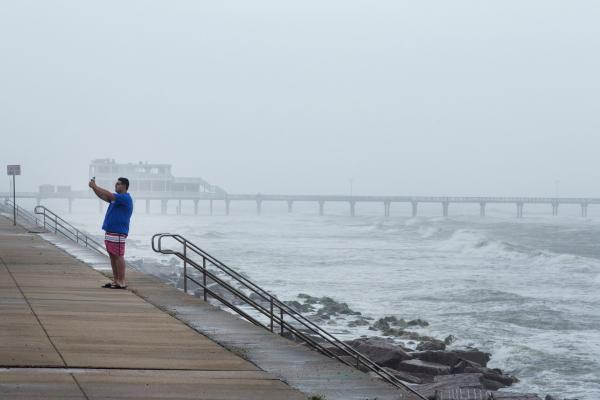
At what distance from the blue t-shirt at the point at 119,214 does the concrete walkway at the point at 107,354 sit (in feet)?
3.18

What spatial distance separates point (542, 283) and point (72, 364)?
36.7 m

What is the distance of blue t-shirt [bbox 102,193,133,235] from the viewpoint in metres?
14.4

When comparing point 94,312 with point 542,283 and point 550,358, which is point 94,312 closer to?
point 550,358

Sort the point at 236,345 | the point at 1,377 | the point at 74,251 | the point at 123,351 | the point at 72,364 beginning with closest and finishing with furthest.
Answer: the point at 1,377, the point at 72,364, the point at 123,351, the point at 236,345, the point at 74,251

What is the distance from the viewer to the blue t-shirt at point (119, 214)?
14.4 metres

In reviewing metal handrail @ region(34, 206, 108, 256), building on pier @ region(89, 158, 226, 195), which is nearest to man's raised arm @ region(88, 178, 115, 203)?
metal handrail @ region(34, 206, 108, 256)

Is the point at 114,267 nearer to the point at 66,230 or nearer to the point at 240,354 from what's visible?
the point at 240,354

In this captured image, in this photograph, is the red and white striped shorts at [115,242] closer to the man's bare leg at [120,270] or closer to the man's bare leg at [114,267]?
the man's bare leg at [114,267]

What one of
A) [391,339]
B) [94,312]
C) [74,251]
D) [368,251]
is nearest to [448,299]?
[391,339]

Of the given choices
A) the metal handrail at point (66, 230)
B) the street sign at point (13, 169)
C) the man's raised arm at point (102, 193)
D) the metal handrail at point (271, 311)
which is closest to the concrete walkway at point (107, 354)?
the metal handrail at point (271, 311)

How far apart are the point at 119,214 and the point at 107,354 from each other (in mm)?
4685

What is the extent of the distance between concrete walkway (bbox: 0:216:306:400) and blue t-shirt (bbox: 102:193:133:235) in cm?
97

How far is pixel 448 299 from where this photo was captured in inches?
1387

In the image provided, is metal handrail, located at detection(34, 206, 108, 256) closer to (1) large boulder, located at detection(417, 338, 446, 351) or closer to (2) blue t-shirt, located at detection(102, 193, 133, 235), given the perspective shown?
(2) blue t-shirt, located at detection(102, 193, 133, 235)
